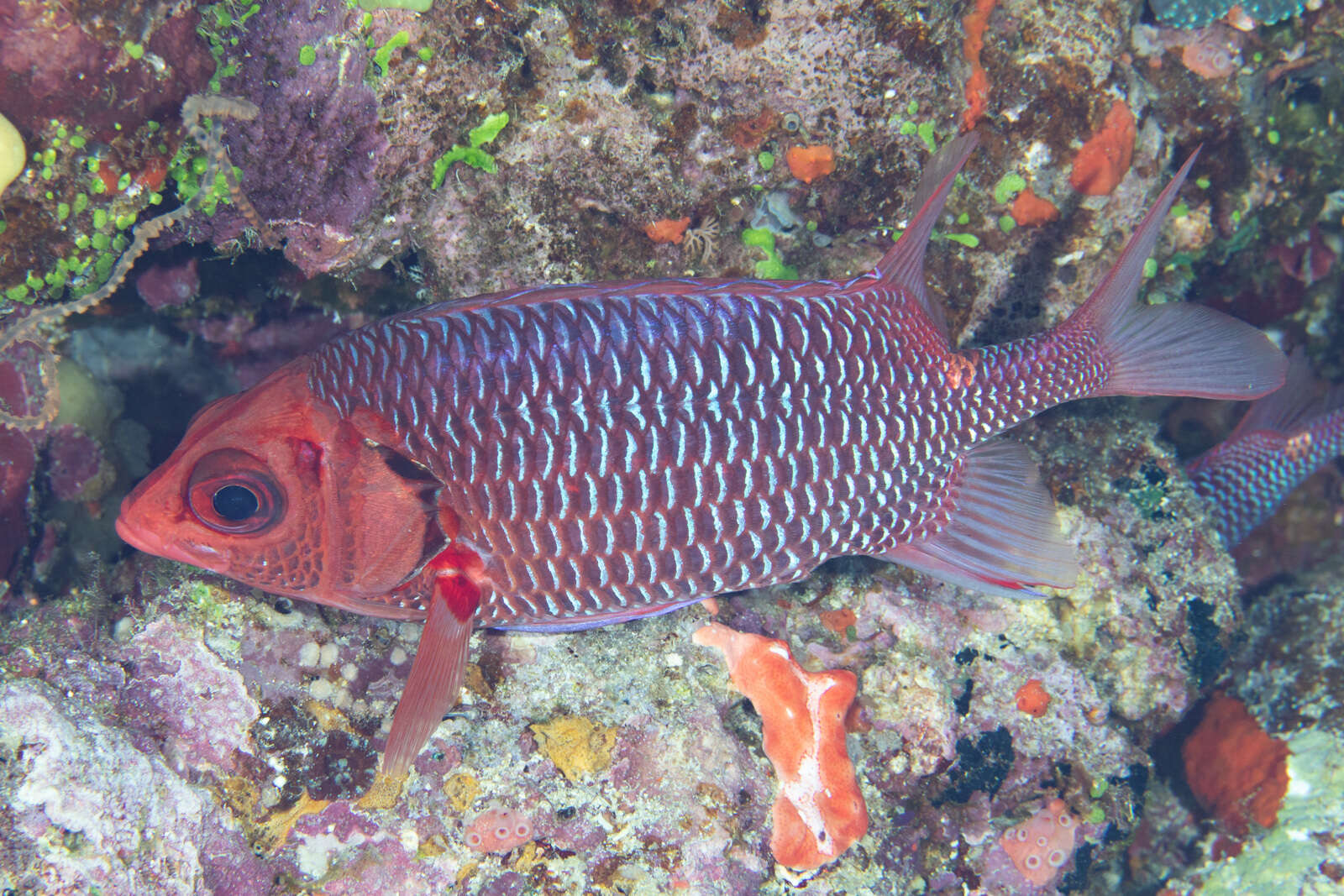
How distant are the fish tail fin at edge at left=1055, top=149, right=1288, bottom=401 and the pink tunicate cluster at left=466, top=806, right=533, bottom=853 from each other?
126 inches

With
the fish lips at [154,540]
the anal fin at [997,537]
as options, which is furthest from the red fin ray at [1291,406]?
the fish lips at [154,540]

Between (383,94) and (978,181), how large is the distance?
311cm

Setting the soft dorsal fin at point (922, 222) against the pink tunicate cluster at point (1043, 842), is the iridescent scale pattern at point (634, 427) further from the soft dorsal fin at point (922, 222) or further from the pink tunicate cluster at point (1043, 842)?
the pink tunicate cluster at point (1043, 842)

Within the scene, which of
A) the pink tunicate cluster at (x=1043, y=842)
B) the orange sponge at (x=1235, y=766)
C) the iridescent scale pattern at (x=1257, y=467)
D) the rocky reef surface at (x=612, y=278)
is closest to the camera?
the rocky reef surface at (x=612, y=278)

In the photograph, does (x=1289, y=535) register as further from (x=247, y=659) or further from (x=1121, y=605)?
(x=247, y=659)

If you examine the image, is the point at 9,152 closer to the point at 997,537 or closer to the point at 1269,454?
the point at 997,537

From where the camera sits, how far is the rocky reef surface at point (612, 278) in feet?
9.29

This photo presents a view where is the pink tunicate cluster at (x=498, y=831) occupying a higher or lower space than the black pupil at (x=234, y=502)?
lower

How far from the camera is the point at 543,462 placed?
269cm

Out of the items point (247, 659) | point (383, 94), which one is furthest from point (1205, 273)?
point (247, 659)

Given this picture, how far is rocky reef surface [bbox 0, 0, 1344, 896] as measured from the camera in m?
2.83

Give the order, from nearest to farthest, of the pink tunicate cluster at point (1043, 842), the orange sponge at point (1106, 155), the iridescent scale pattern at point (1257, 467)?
the pink tunicate cluster at point (1043, 842)
the orange sponge at point (1106, 155)
the iridescent scale pattern at point (1257, 467)

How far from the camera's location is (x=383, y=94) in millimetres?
3236

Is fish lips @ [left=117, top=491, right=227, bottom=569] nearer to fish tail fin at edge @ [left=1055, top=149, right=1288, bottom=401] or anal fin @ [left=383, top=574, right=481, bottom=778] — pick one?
anal fin @ [left=383, top=574, right=481, bottom=778]
